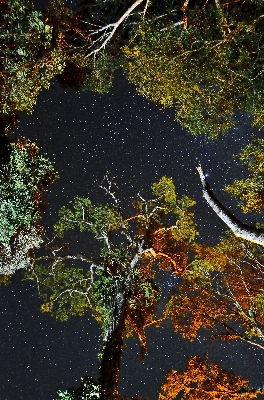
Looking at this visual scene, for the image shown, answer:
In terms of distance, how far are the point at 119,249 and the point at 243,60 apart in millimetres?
5562

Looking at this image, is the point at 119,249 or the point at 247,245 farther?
the point at 247,245

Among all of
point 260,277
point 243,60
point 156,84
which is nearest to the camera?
point 243,60

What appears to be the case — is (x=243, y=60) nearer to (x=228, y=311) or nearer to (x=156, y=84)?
(x=156, y=84)

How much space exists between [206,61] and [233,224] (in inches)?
153

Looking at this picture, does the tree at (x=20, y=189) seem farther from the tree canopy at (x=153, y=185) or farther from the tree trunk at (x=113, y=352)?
the tree trunk at (x=113, y=352)

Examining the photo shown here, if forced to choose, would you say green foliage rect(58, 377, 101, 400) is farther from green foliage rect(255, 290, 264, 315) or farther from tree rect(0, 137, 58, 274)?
green foliage rect(255, 290, 264, 315)

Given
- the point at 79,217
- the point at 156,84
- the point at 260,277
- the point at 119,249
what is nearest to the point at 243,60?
the point at 156,84

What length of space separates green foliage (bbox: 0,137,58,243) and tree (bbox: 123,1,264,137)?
10.3ft

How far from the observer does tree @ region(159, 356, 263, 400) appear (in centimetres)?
1029

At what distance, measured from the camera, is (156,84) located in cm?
776

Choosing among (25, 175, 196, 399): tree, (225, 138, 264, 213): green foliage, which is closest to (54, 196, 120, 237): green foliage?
(25, 175, 196, 399): tree

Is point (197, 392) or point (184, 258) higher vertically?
point (184, 258)

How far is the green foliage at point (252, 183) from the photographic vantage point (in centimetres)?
845

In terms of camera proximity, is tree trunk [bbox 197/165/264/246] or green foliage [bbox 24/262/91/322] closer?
tree trunk [bbox 197/165/264/246]
